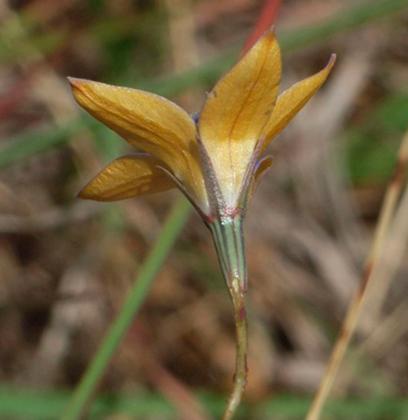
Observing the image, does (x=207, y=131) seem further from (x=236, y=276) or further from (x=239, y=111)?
(x=236, y=276)

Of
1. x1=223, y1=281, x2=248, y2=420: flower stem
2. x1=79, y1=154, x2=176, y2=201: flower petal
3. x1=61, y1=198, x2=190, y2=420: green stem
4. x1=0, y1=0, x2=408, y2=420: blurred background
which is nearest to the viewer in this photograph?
x1=223, y1=281, x2=248, y2=420: flower stem

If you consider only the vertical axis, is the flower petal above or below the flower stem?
above

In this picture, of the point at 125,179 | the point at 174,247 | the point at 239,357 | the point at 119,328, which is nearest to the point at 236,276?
the point at 239,357

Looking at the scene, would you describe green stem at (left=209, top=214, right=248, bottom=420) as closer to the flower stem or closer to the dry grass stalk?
the flower stem

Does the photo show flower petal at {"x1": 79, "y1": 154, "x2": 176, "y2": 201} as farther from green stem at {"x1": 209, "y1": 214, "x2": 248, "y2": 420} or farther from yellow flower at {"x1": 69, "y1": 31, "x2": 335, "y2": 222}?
green stem at {"x1": 209, "y1": 214, "x2": 248, "y2": 420}

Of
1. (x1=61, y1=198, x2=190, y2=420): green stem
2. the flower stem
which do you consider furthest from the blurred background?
the flower stem

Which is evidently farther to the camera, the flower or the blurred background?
the blurred background

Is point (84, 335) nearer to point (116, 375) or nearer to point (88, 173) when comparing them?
point (116, 375)

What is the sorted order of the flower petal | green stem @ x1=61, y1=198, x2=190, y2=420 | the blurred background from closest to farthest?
the flower petal < green stem @ x1=61, y1=198, x2=190, y2=420 < the blurred background

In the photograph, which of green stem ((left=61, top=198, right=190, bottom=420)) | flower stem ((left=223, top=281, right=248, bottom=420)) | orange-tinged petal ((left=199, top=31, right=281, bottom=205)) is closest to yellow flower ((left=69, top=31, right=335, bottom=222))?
orange-tinged petal ((left=199, top=31, right=281, bottom=205))
